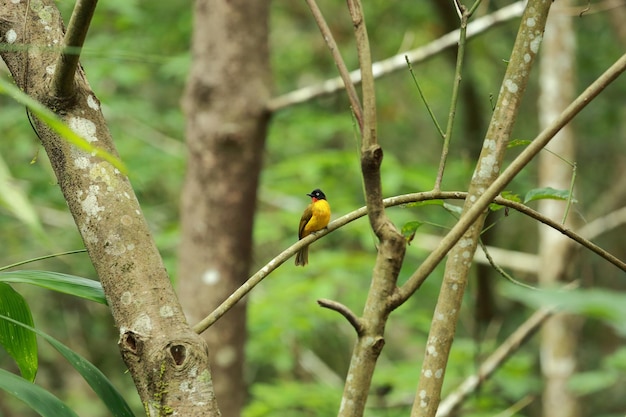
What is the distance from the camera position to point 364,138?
3.61 ft

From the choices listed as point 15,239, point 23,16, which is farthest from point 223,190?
point 15,239

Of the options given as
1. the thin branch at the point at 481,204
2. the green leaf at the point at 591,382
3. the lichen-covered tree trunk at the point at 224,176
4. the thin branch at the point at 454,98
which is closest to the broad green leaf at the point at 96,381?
the thin branch at the point at 481,204

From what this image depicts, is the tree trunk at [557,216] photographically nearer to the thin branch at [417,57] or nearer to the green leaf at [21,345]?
the thin branch at [417,57]

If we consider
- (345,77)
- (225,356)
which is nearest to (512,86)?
(345,77)

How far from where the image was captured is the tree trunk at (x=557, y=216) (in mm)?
5328

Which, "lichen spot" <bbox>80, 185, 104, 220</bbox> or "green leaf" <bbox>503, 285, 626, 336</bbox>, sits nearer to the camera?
"green leaf" <bbox>503, 285, 626, 336</bbox>

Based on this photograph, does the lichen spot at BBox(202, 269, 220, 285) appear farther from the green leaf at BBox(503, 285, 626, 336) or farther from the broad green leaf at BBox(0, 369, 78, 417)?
the green leaf at BBox(503, 285, 626, 336)

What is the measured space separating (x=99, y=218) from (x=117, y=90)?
7887 millimetres

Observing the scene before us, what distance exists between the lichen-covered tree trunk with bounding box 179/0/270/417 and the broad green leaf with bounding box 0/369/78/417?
3249 mm

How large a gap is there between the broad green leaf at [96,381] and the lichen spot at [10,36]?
52 centimetres

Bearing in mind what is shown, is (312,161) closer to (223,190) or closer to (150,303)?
(223,190)

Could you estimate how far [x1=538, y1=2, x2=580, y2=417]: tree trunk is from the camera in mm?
5328

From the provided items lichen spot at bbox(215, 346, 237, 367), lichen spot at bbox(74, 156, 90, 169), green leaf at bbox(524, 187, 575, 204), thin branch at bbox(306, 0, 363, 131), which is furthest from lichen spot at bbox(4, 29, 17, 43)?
lichen spot at bbox(215, 346, 237, 367)

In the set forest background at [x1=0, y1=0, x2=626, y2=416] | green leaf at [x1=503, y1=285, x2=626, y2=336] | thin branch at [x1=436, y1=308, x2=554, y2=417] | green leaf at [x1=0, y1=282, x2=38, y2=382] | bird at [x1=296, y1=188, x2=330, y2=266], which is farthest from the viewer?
forest background at [x1=0, y1=0, x2=626, y2=416]
